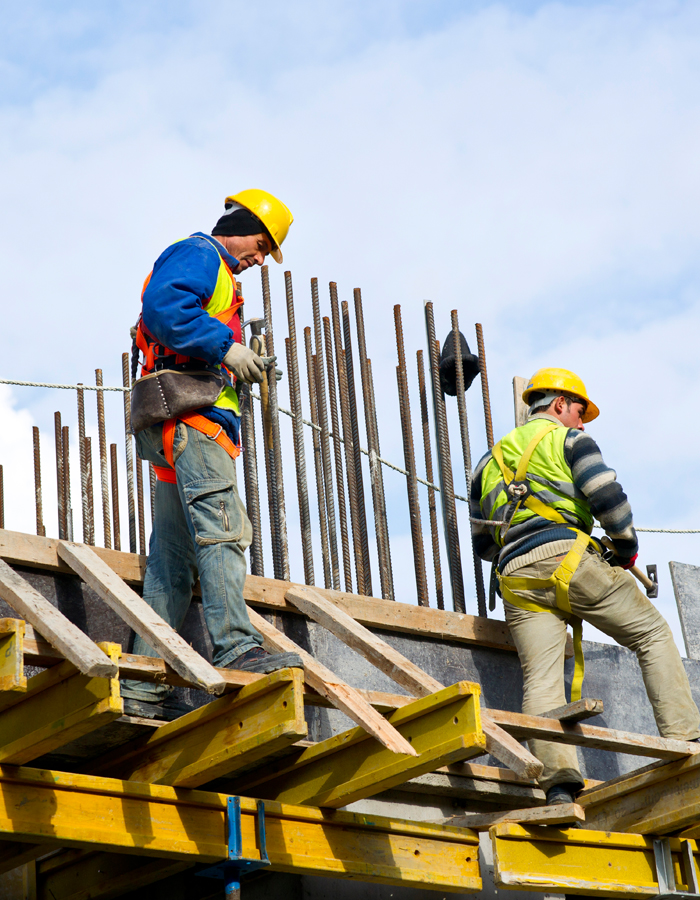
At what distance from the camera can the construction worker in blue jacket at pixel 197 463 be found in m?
5.50

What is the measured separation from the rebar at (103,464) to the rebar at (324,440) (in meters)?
1.57

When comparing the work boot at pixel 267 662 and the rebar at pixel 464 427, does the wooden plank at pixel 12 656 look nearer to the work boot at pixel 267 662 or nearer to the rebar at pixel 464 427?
the work boot at pixel 267 662

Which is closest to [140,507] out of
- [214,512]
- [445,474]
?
[445,474]

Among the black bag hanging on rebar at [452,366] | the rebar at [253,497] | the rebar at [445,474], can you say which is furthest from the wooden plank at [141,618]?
the black bag hanging on rebar at [452,366]

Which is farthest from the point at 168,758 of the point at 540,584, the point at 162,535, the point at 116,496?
the point at 116,496

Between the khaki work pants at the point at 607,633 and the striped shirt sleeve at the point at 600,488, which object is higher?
the striped shirt sleeve at the point at 600,488

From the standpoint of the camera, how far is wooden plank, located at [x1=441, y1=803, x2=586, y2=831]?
588 centimetres


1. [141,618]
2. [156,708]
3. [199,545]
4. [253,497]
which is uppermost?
[253,497]

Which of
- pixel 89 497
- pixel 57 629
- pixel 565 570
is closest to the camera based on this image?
pixel 57 629

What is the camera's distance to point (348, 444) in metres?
7.89

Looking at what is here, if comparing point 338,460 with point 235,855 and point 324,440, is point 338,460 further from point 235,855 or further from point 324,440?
point 235,855

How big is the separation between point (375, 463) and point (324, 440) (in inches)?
13.4

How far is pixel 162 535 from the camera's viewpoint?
608cm

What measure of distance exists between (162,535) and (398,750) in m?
1.81
